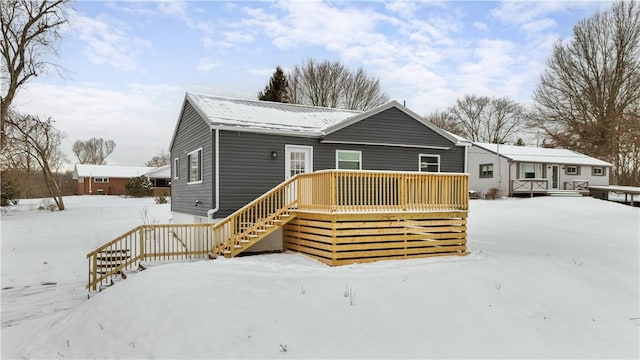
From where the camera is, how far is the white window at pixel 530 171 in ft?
96.2

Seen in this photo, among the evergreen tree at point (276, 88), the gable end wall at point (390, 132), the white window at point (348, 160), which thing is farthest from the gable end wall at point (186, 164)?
the evergreen tree at point (276, 88)

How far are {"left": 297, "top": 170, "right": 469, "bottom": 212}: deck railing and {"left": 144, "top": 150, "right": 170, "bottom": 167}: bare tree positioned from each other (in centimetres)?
5419

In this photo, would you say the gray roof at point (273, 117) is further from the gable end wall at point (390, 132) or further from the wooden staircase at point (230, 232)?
the wooden staircase at point (230, 232)

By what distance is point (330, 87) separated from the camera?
36.3m

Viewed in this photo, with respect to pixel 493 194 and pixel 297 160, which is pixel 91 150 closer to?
pixel 493 194

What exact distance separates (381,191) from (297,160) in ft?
11.2

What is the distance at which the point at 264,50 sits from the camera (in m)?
16.0

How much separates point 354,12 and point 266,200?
755cm

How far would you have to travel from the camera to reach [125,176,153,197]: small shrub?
40.4 meters

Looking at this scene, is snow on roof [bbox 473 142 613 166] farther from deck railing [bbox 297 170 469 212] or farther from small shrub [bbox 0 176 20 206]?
small shrub [bbox 0 176 20 206]

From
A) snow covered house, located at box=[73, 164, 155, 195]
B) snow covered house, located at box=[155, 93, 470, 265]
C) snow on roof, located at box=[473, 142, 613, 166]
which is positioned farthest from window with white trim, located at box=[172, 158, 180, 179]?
snow covered house, located at box=[73, 164, 155, 195]

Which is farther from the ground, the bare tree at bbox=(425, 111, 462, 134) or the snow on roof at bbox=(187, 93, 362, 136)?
the bare tree at bbox=(425, 111, 462, 134)

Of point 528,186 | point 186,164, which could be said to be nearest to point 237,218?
point 186,164

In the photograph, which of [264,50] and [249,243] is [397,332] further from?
[264,50]
